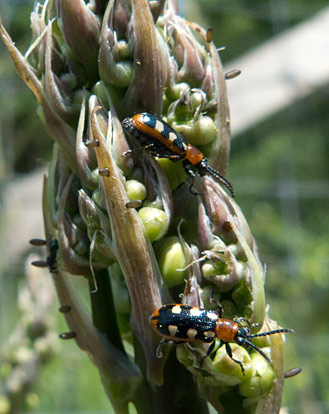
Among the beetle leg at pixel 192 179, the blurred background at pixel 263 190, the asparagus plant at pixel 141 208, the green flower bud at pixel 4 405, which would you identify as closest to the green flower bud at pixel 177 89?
the asparagus plant at pixel 141 208

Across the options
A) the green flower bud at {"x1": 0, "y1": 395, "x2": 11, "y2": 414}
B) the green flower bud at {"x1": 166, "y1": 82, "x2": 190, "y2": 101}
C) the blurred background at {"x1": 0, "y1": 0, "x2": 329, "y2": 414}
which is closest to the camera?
the green flower bud at {"x1": 166, "y1": 82, "x2": 190, "y2": 101}

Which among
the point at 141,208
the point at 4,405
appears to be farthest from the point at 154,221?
the point at 4,405

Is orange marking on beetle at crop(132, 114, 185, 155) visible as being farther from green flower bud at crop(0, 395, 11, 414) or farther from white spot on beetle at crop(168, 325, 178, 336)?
green flower bud at crop(0, 395, 11, 414)

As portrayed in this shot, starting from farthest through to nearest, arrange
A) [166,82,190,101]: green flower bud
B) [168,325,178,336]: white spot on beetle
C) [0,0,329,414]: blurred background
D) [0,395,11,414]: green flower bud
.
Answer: [0,0,329,414]: blurred background < [0,395,11,414]: green flower bud < [166,82,190,101]: green flower bud < [168,325,178,336]: white spot on beetle

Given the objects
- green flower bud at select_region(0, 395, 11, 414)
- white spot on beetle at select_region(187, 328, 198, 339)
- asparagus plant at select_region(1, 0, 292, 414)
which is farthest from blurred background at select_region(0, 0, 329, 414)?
white spot on beetle at select_region(187, 328, 198, 339)

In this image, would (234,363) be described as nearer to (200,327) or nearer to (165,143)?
(200,327)

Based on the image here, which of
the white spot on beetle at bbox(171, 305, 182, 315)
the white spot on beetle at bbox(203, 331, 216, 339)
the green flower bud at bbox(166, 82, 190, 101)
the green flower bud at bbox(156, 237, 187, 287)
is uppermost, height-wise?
the green flower bud at bbox(166, 82, 190, 101)

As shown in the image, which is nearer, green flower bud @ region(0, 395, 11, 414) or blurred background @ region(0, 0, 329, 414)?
green flower bud @ region(0, 395, 11, 414)

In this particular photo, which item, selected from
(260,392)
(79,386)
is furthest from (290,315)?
(260,392)
